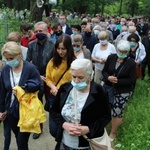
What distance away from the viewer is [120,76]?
467 cm

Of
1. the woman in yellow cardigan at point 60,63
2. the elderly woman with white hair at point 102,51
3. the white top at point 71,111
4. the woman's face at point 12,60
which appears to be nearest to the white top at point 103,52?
the elderly woman with white hair at point 102,51

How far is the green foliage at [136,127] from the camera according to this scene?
4.36 meters

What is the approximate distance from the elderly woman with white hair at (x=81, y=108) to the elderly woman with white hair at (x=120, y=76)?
5.81 ft

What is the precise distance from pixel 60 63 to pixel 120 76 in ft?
3.64

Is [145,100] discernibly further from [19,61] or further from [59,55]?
[19,61]

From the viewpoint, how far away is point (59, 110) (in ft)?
10.2

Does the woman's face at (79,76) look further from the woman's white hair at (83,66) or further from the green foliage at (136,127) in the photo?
the green foliage at (136,127)

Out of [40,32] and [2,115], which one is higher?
[40,32]

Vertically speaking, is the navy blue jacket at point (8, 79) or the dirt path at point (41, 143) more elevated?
the navy blue jacket at point (8, 79)

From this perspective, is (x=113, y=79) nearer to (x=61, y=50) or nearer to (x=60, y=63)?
(x=60, y=63)

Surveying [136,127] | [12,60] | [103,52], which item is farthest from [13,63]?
[103,52]

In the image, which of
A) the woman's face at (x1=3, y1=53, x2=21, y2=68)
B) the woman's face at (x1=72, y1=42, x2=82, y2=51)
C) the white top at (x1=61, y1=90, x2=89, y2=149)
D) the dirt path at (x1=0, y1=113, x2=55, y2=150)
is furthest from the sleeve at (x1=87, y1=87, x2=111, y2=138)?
the woman's face at (x1=72, y1=42, x2=82, y2=51)

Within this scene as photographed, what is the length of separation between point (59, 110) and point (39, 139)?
2217 mm

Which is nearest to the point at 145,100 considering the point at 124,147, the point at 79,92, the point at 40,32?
the point at 124,147
